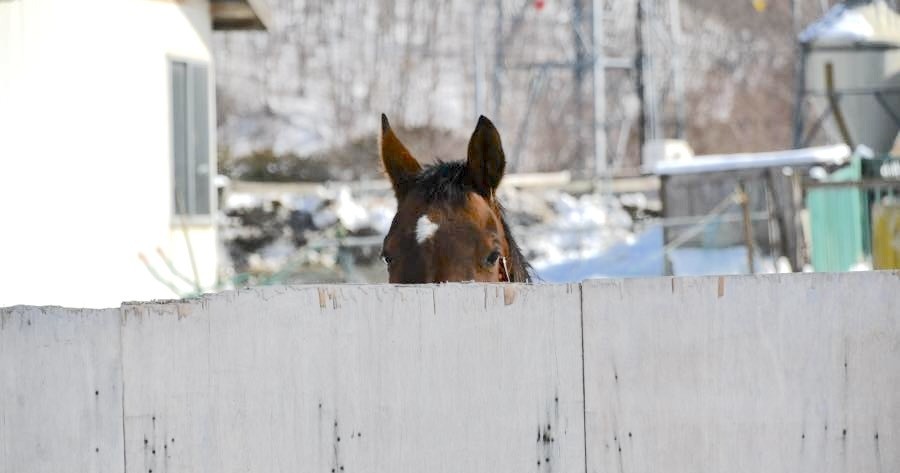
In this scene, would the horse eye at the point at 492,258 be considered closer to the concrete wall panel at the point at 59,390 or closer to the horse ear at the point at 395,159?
the horse ear at the point at 395,159

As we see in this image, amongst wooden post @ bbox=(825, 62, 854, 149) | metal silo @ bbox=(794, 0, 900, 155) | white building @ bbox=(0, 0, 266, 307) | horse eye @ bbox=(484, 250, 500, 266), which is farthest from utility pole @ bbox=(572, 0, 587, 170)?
horse eye @ bbox=(484, 250, 500, 266)

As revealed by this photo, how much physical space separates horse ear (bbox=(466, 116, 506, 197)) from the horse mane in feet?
0.12

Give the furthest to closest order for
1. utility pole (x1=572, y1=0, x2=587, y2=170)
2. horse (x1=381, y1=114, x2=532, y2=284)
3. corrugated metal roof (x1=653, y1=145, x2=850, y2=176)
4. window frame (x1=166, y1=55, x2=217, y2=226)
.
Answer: utility pole (x1=572, y1=0, x2=587, y2=170)
corrugated metal roof (x1=653, y1=145, x2=850, y2=176)
window frame (x1=166, y1=55, x2=217, y2=226)
horse (x1=381, y1=114, x2=532, y2=284)

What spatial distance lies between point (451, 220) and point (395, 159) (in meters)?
0.69

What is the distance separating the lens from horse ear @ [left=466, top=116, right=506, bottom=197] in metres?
5.04

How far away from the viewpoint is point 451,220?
4.84m

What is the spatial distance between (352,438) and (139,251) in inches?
347

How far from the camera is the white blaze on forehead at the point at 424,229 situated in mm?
4738

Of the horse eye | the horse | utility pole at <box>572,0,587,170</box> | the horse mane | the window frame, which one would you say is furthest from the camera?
utility pole at <box>572,0,587,170</box>

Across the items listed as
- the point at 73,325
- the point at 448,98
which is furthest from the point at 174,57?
the point at 448,98

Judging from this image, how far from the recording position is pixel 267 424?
3197mm

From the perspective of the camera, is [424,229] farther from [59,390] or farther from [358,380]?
[59,390]

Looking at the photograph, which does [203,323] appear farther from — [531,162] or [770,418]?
[531,162]

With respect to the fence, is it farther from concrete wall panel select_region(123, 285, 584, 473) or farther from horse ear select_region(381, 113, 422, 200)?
horse ear select_region(381, 113, 422, 200)
